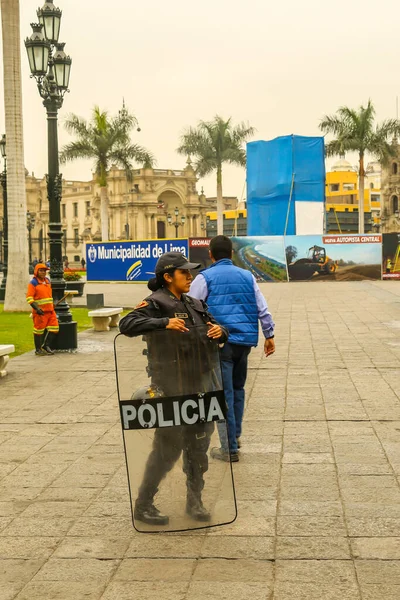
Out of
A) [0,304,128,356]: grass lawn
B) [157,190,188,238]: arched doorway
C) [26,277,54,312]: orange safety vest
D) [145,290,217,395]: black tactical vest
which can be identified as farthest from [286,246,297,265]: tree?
[157,190,188,238]: arched doorway

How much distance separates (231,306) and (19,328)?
37.9ft

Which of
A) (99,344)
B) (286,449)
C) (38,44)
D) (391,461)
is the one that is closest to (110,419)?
(286,449)

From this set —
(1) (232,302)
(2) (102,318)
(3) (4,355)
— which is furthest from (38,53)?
(1) (232,302)

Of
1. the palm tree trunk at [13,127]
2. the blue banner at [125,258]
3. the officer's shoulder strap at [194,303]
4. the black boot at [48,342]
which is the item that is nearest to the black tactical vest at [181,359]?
the officer's shoulder strap at [194,303]

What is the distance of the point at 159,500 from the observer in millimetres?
4527

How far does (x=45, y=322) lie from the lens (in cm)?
1258

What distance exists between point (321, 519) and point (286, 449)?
1.71 meters

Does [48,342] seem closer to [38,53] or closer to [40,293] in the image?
[40,293]

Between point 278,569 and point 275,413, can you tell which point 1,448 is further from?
point 278,569

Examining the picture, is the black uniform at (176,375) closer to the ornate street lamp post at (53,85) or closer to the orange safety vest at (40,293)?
the orange safety vest at (40,293)

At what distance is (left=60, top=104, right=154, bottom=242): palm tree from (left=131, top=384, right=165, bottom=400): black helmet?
43968 millimetres

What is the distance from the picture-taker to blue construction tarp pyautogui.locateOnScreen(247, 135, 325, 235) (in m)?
46.4

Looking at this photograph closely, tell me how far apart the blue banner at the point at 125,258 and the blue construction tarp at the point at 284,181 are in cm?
980

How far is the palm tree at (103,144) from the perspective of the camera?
48.5 metres
